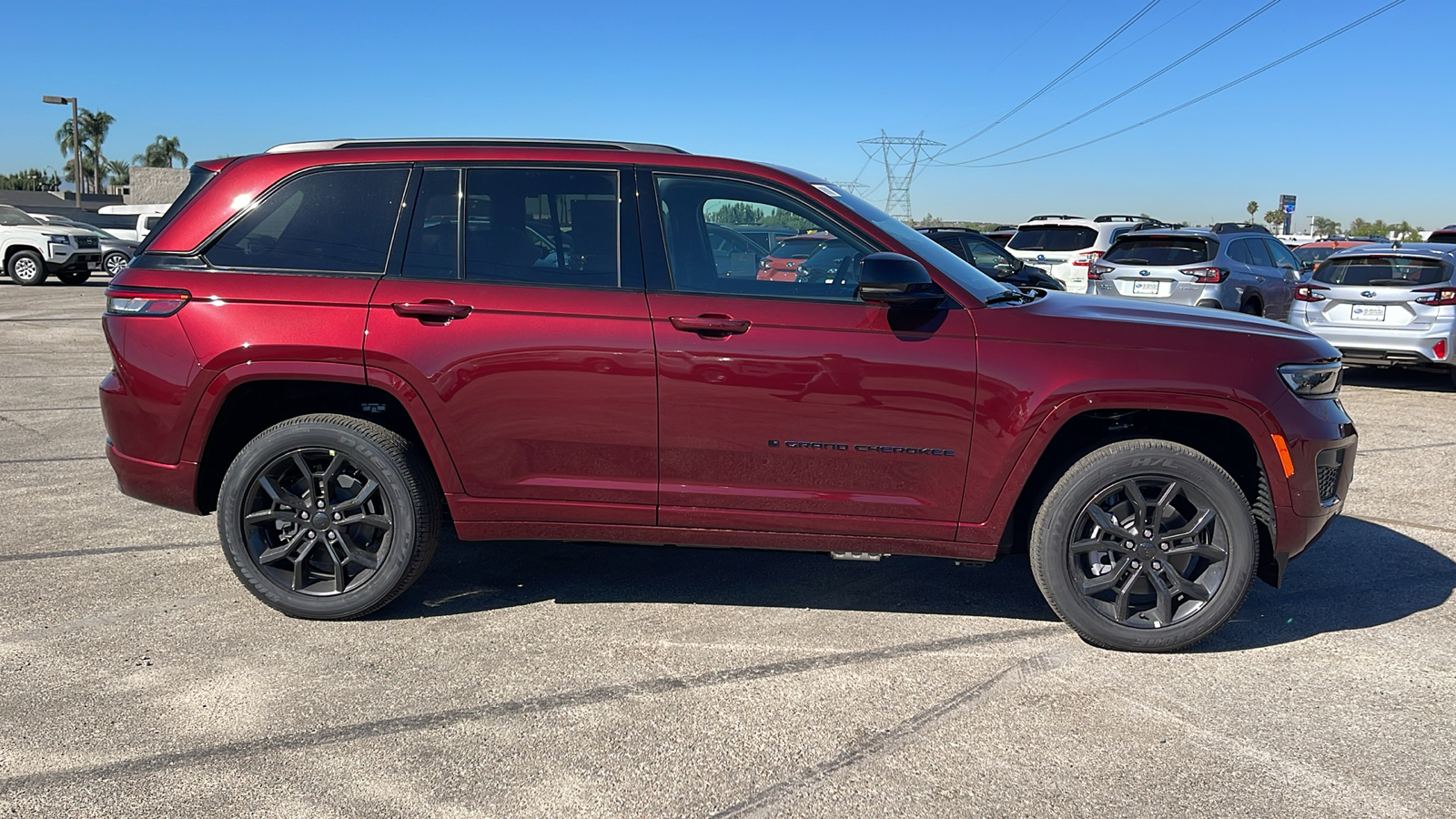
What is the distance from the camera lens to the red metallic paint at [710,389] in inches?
152

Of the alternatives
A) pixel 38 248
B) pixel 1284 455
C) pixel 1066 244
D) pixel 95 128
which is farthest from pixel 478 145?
pixel 95 128

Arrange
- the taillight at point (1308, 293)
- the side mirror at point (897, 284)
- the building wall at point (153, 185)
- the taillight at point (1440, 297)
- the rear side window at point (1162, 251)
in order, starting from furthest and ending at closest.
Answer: the building wall at point (153, 185) → the rear side window at point (1162, 251) → the taillight at point (1308, 293) → the taillight at point (1440, 297) → the side mirror at point (897, 284)

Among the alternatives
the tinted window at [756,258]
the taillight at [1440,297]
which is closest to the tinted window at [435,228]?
the tinted window at [756,258]

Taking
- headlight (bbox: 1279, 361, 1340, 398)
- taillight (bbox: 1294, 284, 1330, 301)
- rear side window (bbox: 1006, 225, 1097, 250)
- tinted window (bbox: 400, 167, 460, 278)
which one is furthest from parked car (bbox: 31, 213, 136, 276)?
headlight (bbox: 1279, 361, 1340, 398)

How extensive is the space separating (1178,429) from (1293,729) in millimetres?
1232

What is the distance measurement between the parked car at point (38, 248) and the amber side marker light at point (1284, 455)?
24.9 metres

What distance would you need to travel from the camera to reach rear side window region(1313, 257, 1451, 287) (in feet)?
34.2

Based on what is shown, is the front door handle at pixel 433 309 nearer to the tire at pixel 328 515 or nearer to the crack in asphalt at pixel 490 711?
the tire at pixel 328 515

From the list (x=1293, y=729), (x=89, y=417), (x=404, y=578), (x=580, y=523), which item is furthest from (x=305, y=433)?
(x=89, y=417)

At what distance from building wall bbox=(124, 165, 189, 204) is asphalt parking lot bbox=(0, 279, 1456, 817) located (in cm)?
4725

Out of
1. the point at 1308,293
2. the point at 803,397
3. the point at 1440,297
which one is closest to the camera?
the point at 803,397

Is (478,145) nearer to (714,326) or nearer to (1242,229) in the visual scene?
(714,326)

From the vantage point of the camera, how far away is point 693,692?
3.60 meters

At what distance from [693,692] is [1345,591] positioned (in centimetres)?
312
